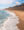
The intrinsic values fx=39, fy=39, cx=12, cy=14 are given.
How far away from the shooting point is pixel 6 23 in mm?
403

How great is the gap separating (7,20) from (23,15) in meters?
0.18

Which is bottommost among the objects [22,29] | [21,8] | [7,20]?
[22,29]

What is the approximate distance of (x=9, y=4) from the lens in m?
0.41

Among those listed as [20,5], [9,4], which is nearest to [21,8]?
[20,5]

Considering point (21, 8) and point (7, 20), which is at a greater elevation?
point (21, 8)

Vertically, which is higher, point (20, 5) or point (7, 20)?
point (20, 5)

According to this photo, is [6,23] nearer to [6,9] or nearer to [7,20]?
[7,20]

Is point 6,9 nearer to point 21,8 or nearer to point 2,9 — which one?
point 2,9

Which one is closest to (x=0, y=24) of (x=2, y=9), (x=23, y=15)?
A: (x=2, y=9)

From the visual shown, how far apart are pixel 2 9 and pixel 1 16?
3.0 inches

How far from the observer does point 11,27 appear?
1.32 feet

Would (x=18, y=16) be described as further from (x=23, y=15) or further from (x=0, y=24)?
(x=0, y=24)

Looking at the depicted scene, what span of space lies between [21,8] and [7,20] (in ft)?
→ 0.64

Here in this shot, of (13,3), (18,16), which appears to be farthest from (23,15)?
(13,3)
